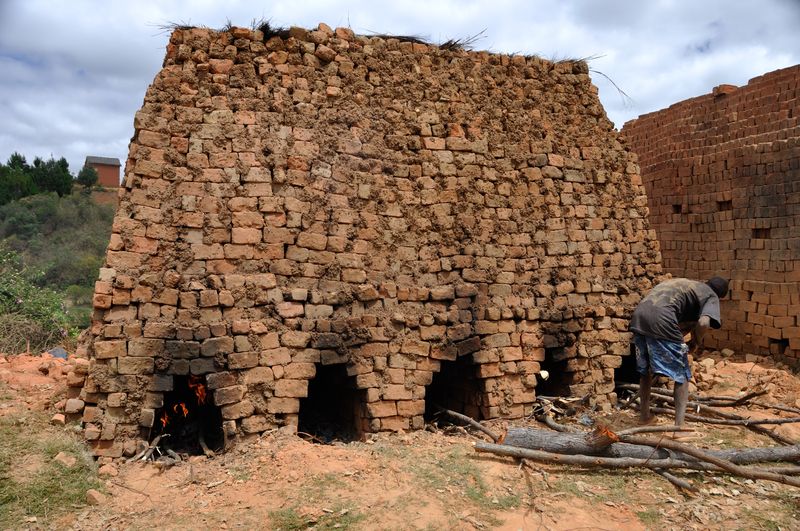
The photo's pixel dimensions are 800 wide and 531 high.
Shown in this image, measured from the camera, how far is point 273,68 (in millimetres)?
5844

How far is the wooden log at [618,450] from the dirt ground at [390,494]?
16 centimetres

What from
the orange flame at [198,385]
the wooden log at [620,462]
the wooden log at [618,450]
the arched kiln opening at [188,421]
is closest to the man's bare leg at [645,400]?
the wooden log at [618,450]

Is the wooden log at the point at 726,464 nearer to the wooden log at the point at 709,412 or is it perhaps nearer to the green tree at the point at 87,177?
the wooden log at the point at 709,412

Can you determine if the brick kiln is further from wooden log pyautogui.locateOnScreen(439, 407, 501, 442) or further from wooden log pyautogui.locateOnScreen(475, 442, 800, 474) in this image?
wooden log pyautogui.locateOnScreen(475, 442, 800, 474)

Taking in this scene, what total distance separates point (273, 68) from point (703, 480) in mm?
5252

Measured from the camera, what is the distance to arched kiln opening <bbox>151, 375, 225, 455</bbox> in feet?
18.5

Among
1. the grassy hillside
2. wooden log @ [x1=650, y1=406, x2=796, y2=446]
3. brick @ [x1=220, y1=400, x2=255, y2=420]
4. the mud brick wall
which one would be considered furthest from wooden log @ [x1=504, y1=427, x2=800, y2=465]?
the grassy hillside

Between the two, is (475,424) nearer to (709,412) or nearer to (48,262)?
(709,412)

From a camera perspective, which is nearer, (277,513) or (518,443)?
(277,513)

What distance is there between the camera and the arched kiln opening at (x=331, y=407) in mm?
6117

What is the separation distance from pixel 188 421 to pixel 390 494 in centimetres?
254

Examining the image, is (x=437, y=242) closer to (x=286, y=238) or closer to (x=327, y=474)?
(x=286, y=238)

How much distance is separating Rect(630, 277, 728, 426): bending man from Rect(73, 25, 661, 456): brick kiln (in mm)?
711

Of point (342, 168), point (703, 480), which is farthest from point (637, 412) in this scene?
point (342, 168)
